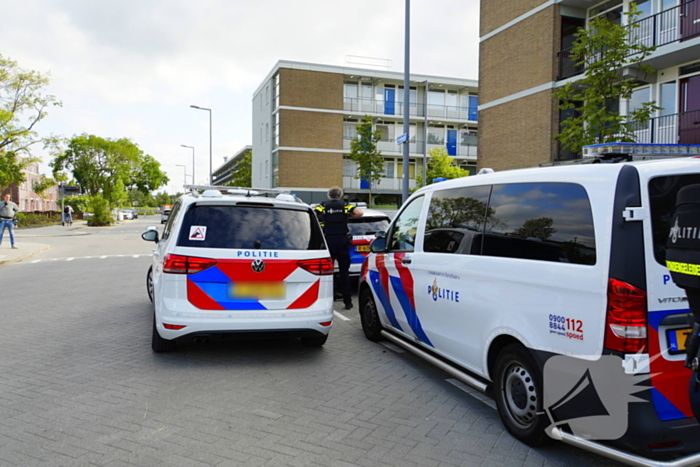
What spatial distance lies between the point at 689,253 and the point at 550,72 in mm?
19008

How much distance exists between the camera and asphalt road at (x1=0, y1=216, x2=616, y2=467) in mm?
3250

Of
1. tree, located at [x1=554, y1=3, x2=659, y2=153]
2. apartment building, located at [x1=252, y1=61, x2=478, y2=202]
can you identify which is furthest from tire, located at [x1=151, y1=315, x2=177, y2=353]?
apartment building, located at [x1=252, y1=61, x2=478, y2=202]

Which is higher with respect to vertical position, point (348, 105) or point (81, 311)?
point (348, 105)

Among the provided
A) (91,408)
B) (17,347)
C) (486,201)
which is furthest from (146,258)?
(486,201)

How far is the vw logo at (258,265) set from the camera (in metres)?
4.95

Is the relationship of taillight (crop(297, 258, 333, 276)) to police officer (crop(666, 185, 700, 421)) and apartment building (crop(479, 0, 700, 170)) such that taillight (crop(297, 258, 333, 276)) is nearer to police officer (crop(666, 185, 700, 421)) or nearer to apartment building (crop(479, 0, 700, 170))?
police officer (crop(666, 185, 700, 421))

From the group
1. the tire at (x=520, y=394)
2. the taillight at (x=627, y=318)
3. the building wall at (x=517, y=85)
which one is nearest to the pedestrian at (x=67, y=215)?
the building wall at (x=517, y=85)

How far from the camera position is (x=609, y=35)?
10375mm

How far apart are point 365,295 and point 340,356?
3.28ft

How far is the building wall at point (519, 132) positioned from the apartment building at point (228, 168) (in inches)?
1984

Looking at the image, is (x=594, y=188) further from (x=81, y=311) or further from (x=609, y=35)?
(x=609, y=35)

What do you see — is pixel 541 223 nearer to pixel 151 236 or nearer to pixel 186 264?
pixel 186 264

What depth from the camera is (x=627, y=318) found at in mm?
2643

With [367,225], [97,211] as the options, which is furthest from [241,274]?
[97,211]
